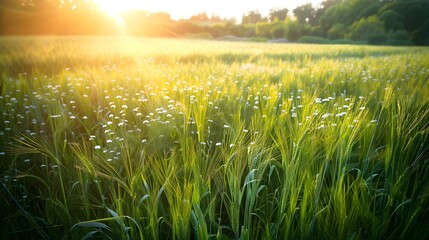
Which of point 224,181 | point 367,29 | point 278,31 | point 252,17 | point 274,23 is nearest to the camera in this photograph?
point 224,181

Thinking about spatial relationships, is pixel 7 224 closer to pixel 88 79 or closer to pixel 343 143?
pixel 343 143

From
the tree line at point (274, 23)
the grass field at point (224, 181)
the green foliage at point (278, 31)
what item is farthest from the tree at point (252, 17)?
the grass field at point (224, 181)

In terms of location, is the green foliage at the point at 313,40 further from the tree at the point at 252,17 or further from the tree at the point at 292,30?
the tree at the point at 252,17

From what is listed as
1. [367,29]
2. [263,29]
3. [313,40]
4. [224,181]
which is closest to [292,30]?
[313,40]

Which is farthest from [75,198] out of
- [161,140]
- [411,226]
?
[411,226]

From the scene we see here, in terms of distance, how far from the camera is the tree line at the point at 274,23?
3866mm

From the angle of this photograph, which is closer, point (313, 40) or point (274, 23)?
point (313, 40)

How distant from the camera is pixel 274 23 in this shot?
1774 inches

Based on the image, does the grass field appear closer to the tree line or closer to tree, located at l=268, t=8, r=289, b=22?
the tree line

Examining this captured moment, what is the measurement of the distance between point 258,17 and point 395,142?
62.4m

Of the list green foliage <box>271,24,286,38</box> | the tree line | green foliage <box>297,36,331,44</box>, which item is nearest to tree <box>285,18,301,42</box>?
the tree line

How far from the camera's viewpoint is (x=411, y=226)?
3.33 feet

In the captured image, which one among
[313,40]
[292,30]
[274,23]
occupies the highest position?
[274,23]

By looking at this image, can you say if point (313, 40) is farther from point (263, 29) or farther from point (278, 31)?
point (263, 29)
